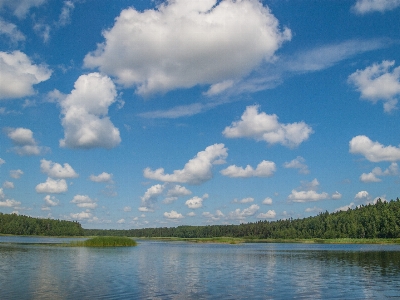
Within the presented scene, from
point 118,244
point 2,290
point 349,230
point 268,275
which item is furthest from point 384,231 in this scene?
point 2,290

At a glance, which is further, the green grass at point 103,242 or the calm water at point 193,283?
the green grass at point 103,242

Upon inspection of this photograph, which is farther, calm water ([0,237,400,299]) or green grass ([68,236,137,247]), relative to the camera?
green grass ([68,236,137,247])

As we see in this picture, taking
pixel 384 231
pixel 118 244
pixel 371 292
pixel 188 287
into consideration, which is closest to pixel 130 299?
pixel 188 287

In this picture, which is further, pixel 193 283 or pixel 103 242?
pixel 103 242

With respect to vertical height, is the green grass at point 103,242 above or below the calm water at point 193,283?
above

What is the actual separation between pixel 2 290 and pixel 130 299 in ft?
34.7

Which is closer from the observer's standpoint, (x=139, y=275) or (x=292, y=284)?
(x=292, y=284)

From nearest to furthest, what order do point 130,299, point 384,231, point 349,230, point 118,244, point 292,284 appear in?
point 130,299 → point 292,284 → point 118,244 → point 384,231 → point 349,230

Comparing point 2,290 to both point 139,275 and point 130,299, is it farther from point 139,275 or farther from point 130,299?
point 139,275

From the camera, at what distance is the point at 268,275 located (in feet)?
141

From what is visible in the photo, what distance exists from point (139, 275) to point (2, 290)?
14.7m

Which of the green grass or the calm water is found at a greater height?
the green grass

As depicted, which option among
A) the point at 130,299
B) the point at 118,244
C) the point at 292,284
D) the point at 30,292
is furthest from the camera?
the point at 118,244

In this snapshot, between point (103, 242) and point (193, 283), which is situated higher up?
point (103, 242)
